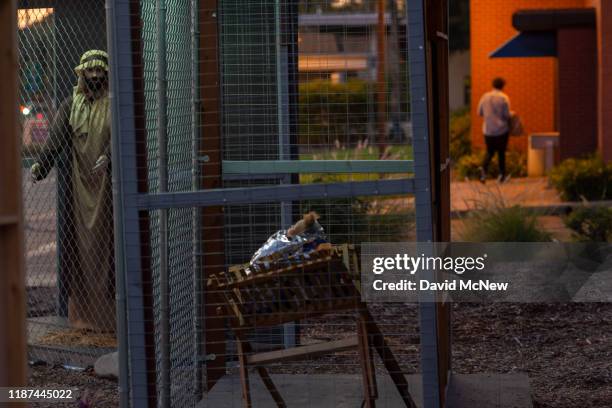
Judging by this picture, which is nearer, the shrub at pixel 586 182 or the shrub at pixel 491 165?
the shrub at pixel 586 182

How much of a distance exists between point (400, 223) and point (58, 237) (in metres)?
3.63

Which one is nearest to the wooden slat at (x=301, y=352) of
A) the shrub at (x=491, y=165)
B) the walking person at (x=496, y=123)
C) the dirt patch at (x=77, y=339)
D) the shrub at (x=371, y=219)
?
the dirt patch at (x=77, y=339)

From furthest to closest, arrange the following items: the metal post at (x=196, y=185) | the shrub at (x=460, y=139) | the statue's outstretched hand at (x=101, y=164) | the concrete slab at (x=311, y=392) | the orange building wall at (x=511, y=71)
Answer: the shrub at (x=460, y=139) < the orange building wall at (x=511, y=71) < the statue's outstretched hand at (x=101, y=164) < the metal post at (x=196, y=185) < the concrete slab at (x=311, y=392)

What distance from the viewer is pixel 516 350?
26.3ft

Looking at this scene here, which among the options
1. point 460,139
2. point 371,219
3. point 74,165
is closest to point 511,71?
point 460,139

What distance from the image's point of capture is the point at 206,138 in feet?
19.4

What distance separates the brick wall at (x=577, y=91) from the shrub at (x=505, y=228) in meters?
9.14

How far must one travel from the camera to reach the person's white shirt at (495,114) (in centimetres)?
2066

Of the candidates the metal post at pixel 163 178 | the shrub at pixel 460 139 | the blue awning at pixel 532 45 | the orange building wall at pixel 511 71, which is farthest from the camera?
the shrub at pixel 460 139

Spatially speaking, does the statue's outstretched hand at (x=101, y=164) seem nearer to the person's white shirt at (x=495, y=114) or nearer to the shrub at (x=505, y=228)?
the shrub at (x=505, y=228)

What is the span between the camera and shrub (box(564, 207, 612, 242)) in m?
11.1

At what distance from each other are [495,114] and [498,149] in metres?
0.65

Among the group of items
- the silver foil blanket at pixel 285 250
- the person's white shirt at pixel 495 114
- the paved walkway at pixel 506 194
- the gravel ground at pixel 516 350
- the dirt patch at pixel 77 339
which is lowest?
the gravel ground at pixel 516 350

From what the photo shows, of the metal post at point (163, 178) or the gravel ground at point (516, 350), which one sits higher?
the metal post at point (163, 178)
